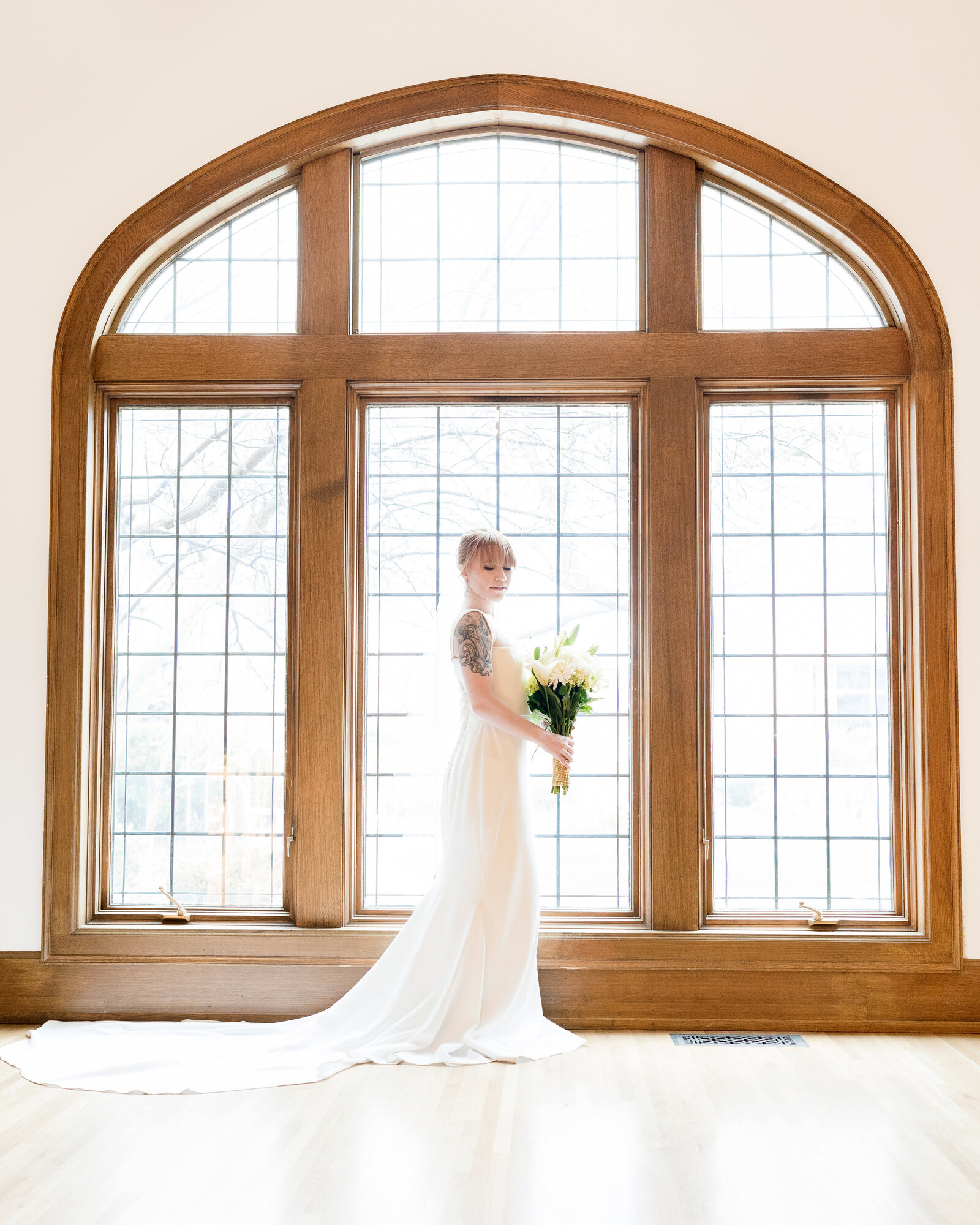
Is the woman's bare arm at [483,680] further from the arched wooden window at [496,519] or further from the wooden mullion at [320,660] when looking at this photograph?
the wooden mullion at [320,660]

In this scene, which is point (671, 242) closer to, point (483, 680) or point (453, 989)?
point (483, 680)

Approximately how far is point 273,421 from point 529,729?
1.76 meters

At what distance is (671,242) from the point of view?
416 cm

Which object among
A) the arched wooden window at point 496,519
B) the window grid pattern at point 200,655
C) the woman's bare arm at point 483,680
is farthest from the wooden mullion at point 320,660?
the woman's bare arm at point 483,680

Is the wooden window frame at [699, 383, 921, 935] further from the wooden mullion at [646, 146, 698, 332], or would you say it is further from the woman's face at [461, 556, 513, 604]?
the woman's face at [461, 556, 513, 604]

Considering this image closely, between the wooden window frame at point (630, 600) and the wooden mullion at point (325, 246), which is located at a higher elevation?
the wooden mullion at point (325, 246)

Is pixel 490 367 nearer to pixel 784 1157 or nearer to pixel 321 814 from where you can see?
pixel 321 814

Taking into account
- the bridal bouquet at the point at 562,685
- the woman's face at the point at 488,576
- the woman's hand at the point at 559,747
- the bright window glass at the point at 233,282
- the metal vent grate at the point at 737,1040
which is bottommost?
the metal vent grate at the point at 737,1040

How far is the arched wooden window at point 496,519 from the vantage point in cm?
404

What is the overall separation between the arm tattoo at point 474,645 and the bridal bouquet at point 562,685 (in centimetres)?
19

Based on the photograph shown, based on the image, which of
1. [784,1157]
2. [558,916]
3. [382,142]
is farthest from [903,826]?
[382,142]

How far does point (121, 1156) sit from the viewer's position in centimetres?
271

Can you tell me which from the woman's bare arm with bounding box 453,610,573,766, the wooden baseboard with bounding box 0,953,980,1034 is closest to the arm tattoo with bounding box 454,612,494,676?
the woman's bare arm with bounding box 453,610,573,766

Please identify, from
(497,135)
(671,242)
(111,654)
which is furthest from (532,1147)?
(497,135)
